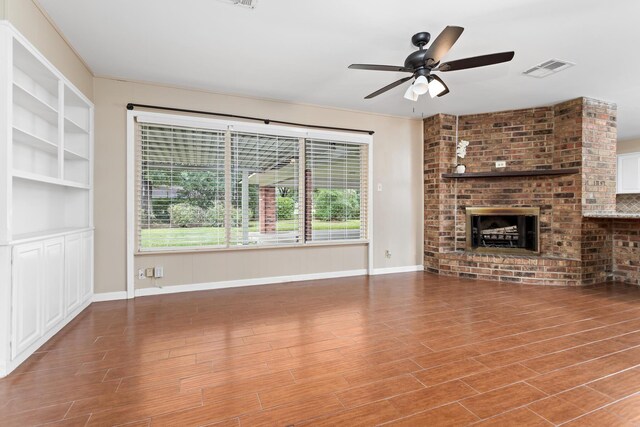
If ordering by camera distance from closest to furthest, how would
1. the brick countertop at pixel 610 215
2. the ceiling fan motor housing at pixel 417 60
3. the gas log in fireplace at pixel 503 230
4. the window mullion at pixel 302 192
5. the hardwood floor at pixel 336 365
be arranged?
the hardwood floor at pixel 336 365, the ceiling fan motor housing at pixel 417 60, the brick countertop at pixel 610 215, the window mullion at pixel 302 192, the gas log in fireplace at pixel 503 230

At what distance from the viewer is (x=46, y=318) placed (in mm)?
2596

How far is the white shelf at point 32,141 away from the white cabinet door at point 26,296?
2.70 ft

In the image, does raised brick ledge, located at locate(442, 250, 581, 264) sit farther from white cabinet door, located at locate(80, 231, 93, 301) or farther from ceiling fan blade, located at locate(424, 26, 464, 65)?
white cabinet door, located at locate(80, 231, 93, 301)

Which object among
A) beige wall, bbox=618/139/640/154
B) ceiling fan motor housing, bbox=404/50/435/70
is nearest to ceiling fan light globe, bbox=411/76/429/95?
ceiling fan motor housing, bbox=404/50/435/70

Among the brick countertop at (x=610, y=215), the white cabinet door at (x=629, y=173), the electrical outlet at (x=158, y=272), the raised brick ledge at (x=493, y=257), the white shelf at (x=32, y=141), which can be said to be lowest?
the electrical outlet at (x=158, y=272)

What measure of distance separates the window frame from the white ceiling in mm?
428

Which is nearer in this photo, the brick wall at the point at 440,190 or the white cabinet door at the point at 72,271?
the white cabinet door at the point at 72,271

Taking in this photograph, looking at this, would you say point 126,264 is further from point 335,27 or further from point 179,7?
point 335,27

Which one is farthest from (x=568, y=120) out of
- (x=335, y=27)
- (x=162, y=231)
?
(x=162, y=231)

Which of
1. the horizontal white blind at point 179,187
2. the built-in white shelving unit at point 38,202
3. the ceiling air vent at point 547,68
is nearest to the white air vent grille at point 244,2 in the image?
the built-in white shelving unit at point 38,202

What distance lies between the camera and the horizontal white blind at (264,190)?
4379 millimetres

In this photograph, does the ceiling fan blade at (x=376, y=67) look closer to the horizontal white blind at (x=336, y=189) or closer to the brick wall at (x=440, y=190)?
the horizontal white blind at (x=336, y=189)

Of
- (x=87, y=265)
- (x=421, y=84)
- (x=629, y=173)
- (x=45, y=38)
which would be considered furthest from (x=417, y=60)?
(x=629, y=173)

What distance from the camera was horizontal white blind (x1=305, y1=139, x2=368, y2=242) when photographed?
191 inches
